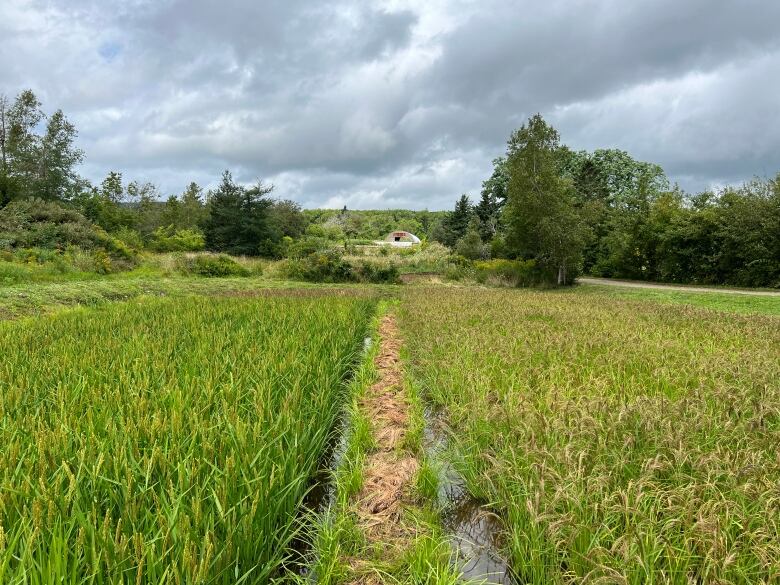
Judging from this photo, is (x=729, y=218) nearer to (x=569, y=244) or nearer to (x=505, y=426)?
(x=569, y=244)

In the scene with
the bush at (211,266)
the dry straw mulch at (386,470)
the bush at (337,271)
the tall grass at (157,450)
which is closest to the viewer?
the tall grass at (157,450)

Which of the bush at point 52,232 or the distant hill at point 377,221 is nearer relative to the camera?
the bush at point 52,232

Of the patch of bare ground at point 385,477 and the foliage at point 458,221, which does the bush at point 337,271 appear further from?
the foliage at point 458,221

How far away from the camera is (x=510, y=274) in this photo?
2475 cm

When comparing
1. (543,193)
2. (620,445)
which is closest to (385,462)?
(620,445)

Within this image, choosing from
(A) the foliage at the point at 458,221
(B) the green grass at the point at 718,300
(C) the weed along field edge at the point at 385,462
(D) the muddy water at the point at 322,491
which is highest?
(A) the foliage at the point at 458,221

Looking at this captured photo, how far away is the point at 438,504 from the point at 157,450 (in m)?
1.91

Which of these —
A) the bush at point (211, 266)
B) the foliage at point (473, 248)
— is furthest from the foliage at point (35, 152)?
the foliage at point (473, 248)

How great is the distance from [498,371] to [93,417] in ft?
12.8

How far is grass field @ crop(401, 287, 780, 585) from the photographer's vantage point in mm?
1927

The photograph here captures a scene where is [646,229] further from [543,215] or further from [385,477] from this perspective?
[385,477]

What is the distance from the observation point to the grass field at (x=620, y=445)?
1.93 metres

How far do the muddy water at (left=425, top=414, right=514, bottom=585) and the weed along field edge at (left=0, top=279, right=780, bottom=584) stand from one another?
0.05 ft

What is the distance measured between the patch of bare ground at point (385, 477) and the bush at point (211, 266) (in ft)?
73.3
